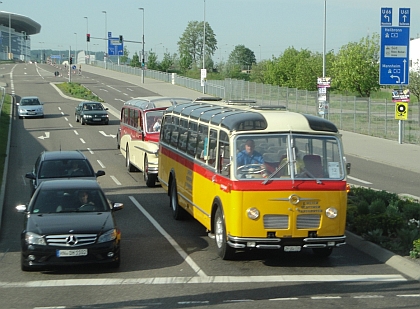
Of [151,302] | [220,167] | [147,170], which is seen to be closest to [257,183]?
[220,167]

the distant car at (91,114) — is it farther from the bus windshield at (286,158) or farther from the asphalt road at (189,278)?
the bus windshield at (286,158)

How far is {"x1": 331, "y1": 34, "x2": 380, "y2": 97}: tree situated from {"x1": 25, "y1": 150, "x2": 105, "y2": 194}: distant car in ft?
154

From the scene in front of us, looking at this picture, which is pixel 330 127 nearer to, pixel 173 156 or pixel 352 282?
pixel 352 282

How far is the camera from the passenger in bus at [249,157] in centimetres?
1195

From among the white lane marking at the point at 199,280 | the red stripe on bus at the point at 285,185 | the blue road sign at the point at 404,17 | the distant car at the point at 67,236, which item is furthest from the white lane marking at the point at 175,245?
the blue road sign at the point at 404,17

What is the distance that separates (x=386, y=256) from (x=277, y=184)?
254 centimetres

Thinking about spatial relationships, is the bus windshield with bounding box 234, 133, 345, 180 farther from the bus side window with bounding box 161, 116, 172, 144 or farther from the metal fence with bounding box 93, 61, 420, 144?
the metal fence with bounding box 93, 61, 420, 144

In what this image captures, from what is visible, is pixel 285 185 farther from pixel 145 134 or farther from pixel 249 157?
pixel 145 134

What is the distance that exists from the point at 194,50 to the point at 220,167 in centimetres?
15944

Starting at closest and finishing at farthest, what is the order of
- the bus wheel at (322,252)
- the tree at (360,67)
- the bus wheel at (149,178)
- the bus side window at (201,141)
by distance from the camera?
the bus wheel at (322,252) < the bus side window at (201,141) < the bus wheel at (149,178) < the tree at (360,67)

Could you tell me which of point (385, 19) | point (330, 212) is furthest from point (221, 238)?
point (385, 19)

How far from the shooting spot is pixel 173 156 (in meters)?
17.5

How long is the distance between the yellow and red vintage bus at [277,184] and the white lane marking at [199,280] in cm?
62

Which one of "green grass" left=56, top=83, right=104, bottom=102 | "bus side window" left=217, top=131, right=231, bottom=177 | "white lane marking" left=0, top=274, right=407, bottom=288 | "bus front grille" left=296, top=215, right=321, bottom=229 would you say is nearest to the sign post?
→ "bus side window" left=217, top=131, right=231, bottom=177
